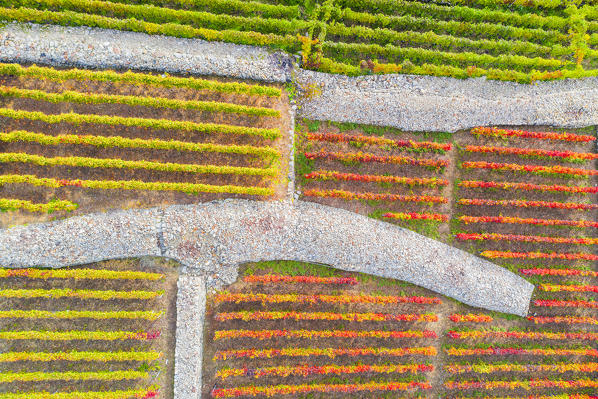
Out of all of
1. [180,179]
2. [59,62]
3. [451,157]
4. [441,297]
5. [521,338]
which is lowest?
[521,338]

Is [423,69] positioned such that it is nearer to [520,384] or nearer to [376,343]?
[376,343]

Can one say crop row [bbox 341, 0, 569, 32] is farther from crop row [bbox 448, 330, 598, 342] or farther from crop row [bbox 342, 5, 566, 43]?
crop row [bbox 448, 330, 598, 342]

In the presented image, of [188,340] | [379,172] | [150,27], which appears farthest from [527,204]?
[150,27]

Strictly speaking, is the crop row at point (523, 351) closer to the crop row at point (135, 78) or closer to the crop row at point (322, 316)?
the crop row at point (322, 316)

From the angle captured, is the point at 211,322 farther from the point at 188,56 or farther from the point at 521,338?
the point at 521,338

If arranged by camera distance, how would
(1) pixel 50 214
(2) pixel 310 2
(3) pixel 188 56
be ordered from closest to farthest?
1. (1) pixel 50 214
2. (3) pixel 188 56
3. (2) pixel 310 2

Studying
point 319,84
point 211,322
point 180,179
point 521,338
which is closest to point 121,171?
point 180,179

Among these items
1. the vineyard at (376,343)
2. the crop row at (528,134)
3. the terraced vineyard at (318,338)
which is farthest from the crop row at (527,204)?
the terraced vineyard at (318,338)
